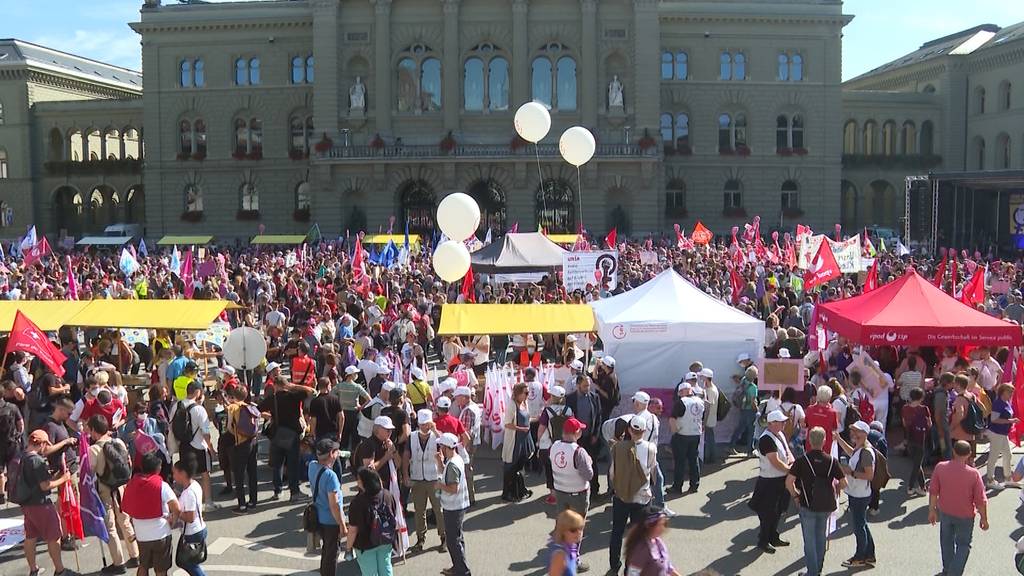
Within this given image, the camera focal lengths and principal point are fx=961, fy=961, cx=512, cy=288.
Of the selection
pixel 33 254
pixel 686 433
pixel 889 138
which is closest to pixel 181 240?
pixel 33 254

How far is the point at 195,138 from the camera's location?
188 feet

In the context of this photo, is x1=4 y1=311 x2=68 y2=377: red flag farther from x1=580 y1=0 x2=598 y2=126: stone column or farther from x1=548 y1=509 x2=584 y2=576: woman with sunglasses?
x1=580 y1=0 x2=598 y2=126: stone column

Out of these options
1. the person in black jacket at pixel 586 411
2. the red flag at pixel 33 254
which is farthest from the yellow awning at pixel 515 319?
the red flag at pixel 33 254

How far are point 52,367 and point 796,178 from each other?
48.5m

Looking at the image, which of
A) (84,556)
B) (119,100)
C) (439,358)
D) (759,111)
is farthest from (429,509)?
(119,100)

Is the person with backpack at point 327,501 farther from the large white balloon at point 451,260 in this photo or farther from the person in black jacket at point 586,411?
the large white balloon at point 451,260

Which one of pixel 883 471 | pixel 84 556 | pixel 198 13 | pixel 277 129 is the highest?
pixel 198 13

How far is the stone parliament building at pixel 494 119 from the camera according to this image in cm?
5144

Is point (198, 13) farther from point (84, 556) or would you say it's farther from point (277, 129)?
point (84, 556)

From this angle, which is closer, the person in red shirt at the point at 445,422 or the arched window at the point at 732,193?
the person in red shirt at the point at 445,422

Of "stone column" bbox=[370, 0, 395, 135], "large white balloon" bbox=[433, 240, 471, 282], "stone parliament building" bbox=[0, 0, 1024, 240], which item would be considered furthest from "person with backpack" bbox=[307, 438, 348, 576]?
"stone column" bbox=[370, 0, 395, 135]

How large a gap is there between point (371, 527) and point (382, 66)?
45889 millimetres

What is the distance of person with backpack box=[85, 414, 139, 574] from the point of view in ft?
31.2

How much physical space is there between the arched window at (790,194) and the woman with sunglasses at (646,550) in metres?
51.6
